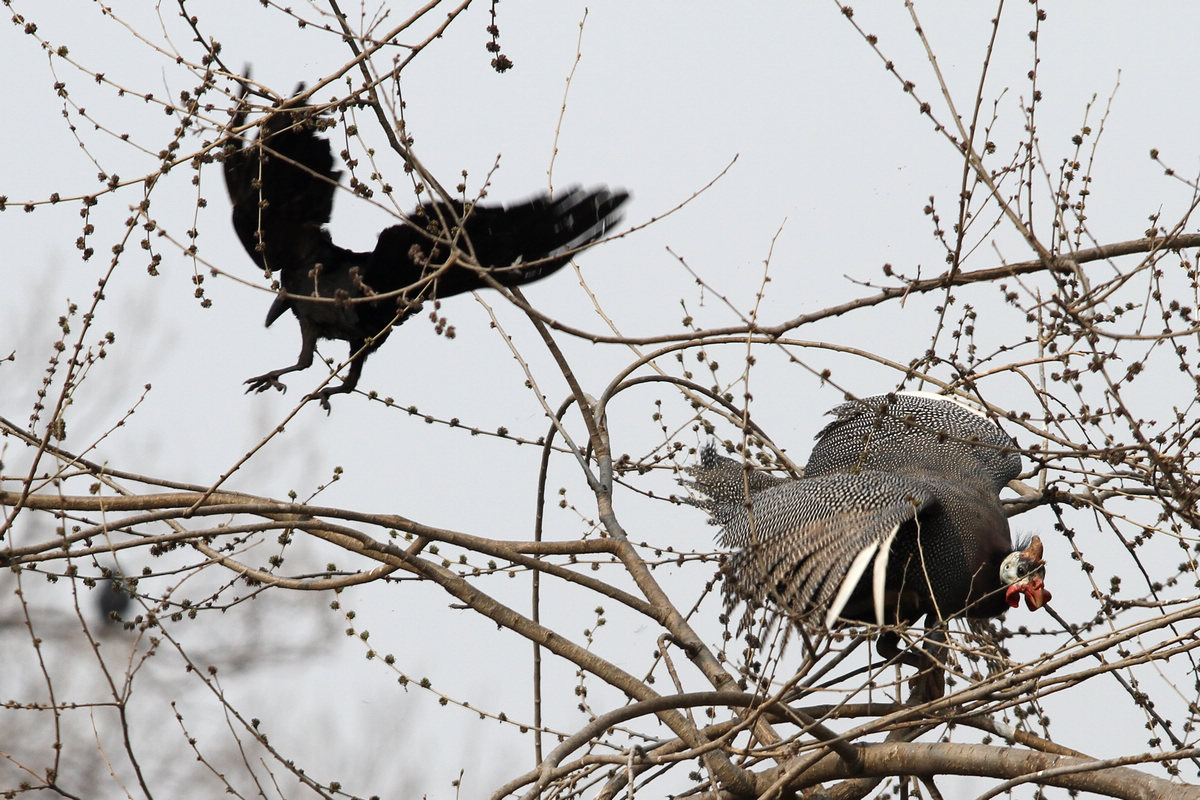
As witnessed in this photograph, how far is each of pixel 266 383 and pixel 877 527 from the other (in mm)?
2267

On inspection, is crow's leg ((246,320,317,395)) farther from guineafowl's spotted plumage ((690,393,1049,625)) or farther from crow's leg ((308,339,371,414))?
guineafowl's spotted plumage ((690,393,1049,625))

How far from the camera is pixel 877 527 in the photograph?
3.71m

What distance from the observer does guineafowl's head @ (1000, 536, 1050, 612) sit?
4027 mm

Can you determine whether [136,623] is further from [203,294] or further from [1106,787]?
[1106,787]

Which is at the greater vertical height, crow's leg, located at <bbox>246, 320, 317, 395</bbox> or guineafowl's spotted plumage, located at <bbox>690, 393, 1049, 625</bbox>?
crow's leg, located at <bbox>246, 320, 317, 395</bbox>

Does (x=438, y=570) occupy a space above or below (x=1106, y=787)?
above

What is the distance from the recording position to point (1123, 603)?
3072mm

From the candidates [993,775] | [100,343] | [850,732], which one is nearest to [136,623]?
[100,343]

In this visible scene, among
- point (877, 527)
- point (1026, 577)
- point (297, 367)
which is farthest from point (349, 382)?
point (1026, 577)

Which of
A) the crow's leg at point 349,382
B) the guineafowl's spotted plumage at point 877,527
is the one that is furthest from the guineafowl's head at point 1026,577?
the crow's leg at point 349,382

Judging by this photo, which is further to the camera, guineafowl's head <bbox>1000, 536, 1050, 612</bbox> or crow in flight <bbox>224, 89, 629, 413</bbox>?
guineafowl's head <bbox>1000, 536, 1050, 612</bbox>

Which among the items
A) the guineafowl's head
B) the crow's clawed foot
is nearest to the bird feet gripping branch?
the crow's clawed foot

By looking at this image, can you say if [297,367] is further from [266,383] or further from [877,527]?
[877,527]

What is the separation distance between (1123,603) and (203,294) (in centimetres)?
241
